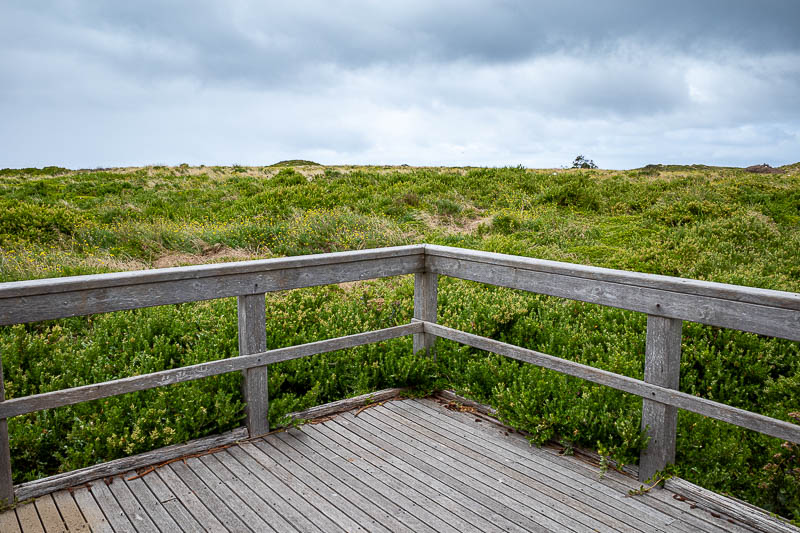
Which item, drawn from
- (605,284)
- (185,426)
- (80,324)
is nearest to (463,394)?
(605,284)

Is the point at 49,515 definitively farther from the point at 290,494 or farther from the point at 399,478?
the point at 399,478

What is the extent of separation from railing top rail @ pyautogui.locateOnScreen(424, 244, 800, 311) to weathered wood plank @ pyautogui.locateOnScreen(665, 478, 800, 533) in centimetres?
108

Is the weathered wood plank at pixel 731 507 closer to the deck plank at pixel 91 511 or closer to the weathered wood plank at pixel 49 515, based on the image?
the deck plank at pixel 91 511

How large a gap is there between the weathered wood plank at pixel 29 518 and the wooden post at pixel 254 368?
4.14 ft

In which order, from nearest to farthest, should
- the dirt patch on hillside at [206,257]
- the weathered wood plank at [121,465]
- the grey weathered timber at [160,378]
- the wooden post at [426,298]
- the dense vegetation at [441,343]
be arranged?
the grey weathered timber at [160,378], the weathered wood plank at [121,465], the dense vegetation at [441,343], the wooden post at [426,298], the dirt patch on hillside at [206,257]

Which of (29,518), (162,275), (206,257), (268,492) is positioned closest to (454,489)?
(268,492)

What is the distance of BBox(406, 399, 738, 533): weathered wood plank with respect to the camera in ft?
9.55

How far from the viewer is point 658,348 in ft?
10.4

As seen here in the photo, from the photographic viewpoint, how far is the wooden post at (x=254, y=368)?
362 cm

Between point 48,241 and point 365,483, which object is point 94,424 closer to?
point 365,483

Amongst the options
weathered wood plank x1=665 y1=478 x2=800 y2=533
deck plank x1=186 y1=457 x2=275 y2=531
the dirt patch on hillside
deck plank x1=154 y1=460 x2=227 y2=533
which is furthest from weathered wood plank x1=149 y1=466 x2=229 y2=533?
the dirt patch on hillside

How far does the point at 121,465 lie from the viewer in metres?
3.30

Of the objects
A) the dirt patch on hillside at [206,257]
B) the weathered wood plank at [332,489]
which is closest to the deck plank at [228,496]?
the weathered wood plank at [332,489]

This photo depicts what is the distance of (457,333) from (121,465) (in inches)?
95.6
